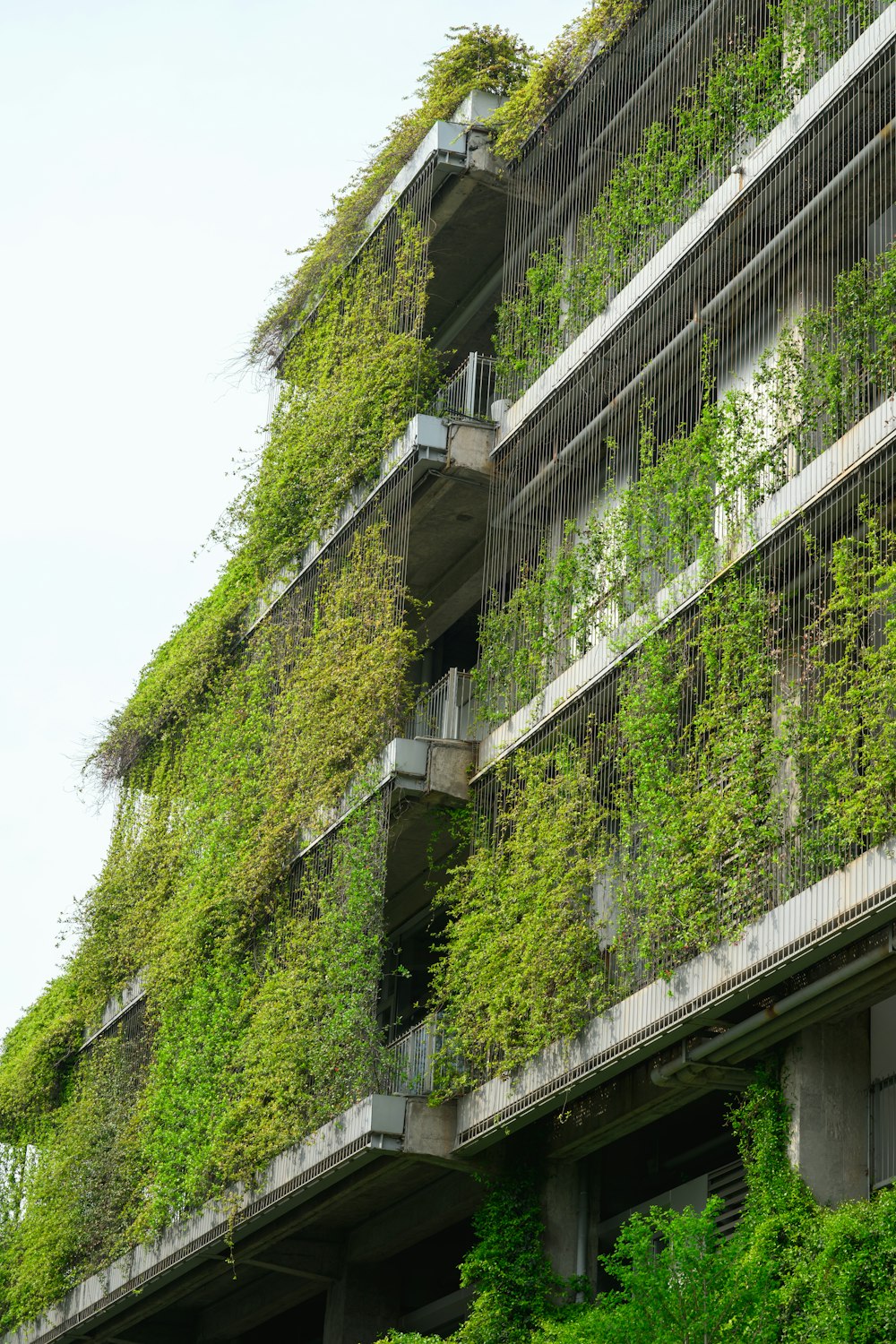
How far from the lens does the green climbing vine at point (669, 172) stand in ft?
66.8

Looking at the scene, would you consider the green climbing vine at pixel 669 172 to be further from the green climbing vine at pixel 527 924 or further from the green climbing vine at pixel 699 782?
the green climbing vine at pixel 527 924

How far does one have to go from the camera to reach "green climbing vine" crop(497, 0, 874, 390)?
20375mm

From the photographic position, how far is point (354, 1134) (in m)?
21.9

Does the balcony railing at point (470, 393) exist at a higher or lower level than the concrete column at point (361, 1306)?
higher

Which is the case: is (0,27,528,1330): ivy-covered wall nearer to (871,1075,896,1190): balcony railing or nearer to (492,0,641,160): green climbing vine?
(492,0,641,160): green climbing vine

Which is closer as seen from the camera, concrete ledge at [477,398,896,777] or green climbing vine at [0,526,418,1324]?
concrete ledge at [477,398,896,777]

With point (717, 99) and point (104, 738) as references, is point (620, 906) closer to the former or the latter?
point (717, 99)

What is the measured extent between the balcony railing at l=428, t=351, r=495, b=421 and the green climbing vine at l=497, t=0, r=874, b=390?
0.43 meters

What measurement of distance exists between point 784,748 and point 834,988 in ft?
7.30

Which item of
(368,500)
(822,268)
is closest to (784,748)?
(822,268)

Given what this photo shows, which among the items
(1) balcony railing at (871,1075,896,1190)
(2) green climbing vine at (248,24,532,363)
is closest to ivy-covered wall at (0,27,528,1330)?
(2) green climbing vine at (248,24,532,363)

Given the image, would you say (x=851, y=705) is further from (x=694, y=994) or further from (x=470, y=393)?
(x=470, y=393)

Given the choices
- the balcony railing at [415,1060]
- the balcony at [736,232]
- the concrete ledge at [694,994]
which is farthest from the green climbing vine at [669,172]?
the concrete ledge at [694,994]

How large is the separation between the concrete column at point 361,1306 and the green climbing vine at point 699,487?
8.27m
